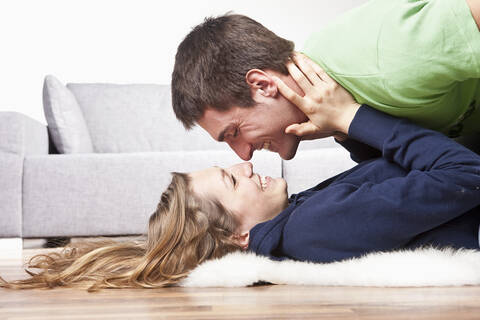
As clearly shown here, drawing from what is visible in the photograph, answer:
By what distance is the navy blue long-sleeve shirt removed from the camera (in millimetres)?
1195

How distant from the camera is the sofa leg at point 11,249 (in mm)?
2258

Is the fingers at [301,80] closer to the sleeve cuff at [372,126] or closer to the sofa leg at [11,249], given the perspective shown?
the sleeve cuff at [372,126]

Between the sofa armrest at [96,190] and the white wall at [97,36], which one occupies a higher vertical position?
the white wall at [97,36]

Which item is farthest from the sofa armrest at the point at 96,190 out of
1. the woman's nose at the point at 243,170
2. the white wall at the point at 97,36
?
the white wall at the point at 97,36

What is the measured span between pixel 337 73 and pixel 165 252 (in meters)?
0.63

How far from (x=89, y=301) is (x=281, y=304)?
392mm

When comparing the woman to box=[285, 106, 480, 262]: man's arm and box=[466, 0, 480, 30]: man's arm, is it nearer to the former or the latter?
box=[285, 106, 480, 262]: man's arm

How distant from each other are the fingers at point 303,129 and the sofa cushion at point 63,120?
211 cm

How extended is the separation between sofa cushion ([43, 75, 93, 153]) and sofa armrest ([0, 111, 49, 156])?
26 cm

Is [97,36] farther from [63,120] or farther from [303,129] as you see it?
[303,129]

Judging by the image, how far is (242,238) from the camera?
144cm

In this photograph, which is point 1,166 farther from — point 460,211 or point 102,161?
point 460,211

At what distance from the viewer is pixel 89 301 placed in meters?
1.09

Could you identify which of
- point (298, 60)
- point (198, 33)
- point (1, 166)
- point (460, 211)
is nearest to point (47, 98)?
point (1, 166)
